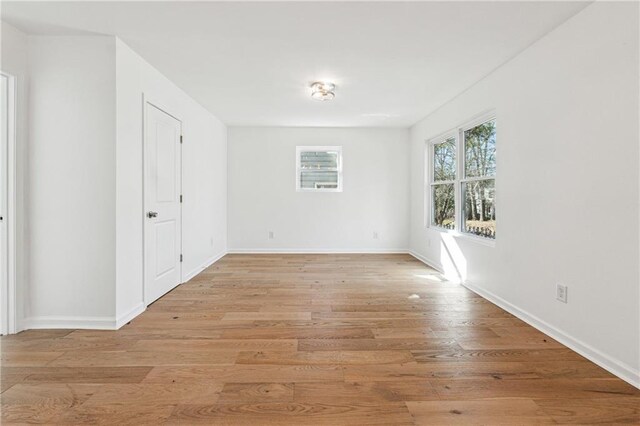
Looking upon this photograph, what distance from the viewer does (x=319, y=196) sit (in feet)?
19.1

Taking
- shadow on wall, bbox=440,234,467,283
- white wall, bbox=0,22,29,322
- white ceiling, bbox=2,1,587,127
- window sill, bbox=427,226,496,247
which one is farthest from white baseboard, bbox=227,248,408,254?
white wall, bbox=0,22,29,322

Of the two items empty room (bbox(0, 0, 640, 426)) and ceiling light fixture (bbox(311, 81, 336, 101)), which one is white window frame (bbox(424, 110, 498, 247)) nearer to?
empty room (bbox(0, 0, 640, 426))

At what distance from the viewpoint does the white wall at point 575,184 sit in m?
1.77

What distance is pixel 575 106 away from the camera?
2.12 m

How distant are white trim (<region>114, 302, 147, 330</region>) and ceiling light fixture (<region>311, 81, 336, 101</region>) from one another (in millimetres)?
2839

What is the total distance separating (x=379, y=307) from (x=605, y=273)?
5.48ft

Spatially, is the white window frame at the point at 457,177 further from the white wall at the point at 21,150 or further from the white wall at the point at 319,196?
the white wall at the point at 21,150

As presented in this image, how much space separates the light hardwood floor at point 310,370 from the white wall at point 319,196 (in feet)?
9.10

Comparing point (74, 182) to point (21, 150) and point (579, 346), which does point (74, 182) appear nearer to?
point (21, 150)

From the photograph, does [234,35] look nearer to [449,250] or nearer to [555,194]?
[555,194]

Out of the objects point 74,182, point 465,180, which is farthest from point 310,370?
point 465,180

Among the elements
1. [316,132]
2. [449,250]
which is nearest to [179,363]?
[449,250]

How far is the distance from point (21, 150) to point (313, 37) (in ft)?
7.97

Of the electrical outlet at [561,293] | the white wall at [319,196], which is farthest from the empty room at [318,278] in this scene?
the white wall at [319,196]
